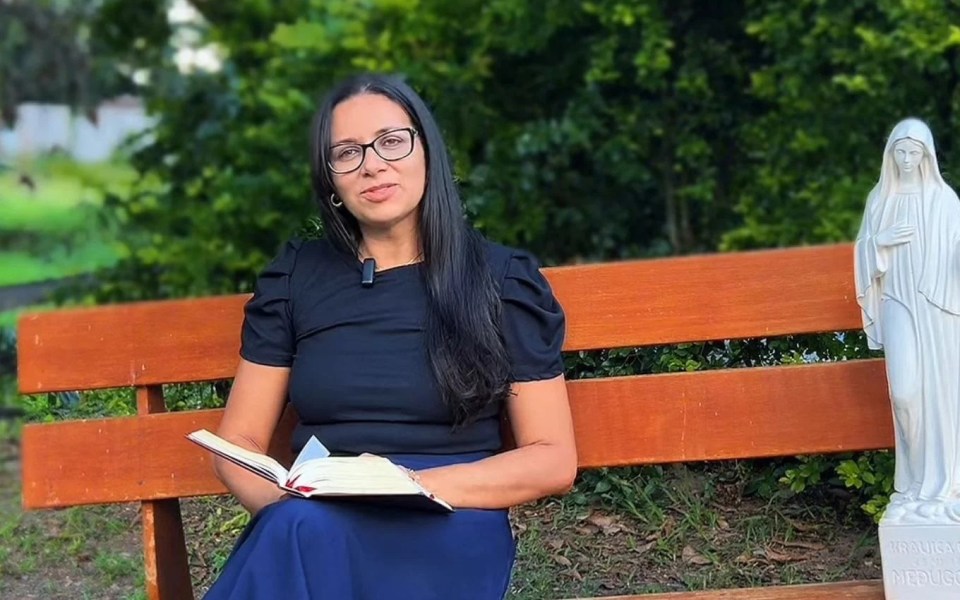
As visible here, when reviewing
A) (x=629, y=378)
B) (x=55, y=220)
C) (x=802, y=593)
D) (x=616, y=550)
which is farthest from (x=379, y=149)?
(x=55, y=220)

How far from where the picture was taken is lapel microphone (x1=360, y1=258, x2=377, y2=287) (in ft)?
9.89

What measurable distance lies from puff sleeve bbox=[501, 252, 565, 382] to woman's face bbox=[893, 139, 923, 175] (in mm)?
768

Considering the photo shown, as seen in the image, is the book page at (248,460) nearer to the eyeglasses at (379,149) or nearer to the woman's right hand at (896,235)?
the eyeglasses at (379,149)

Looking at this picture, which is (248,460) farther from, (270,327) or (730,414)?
(730,414)

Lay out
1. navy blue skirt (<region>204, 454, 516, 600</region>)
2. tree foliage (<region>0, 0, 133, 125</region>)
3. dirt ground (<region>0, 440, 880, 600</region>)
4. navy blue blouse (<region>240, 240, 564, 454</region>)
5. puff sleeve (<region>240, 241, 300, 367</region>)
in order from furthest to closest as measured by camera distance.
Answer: tree foliage (<region>0, 0, 133, 125</region>) → dirt ground (<region>0, 440, 880, 600</region>) → puff sleeve (<region>240, 241, 300, 367</region>) → navy blue blouse (<region>240, 240, 564, 454</region>) → navy blue skirt (<region>204, 454, 516, 600</region>)

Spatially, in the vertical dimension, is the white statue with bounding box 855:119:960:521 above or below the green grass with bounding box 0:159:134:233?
below

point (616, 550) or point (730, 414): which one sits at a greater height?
point (730, 414)

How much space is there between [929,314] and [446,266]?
0.99m

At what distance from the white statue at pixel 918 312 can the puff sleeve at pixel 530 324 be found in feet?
2.15

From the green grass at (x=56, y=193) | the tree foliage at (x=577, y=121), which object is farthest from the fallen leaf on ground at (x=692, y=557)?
the green grass at (x=56, y=193)

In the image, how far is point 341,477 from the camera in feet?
8.46

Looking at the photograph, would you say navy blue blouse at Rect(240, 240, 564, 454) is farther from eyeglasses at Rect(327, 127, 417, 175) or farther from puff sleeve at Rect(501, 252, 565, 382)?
eyeglasses at Rect(327, 127, 417, 175)

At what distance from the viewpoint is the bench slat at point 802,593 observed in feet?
9.98

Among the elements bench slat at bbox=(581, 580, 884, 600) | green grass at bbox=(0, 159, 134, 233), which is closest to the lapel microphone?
bench slat at bbox=(581, 580, 884, 600)
